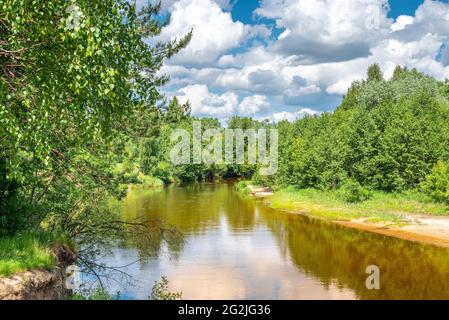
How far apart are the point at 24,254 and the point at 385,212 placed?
45.9 m

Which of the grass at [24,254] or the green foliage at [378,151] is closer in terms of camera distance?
the grass at [24,254]

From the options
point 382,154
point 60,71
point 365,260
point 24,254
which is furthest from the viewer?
point 382,154

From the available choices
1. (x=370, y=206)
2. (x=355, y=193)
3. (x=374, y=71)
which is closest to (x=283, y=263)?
(x=370, y=206)

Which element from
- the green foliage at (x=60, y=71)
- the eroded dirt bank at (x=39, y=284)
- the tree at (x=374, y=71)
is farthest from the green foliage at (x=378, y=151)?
the tree at (x=374, y=71)

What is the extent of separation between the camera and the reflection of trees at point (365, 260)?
29.5 meters

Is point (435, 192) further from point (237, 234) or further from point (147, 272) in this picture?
point (147, 272)

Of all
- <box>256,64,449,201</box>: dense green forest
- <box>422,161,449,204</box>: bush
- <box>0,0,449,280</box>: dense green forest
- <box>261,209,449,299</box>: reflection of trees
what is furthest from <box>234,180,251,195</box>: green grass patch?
<box>261,209,449,299</box>: reflection of trees

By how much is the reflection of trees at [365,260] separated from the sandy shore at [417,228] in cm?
147

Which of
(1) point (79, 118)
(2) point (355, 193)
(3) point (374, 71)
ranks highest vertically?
(3) point (374, 71)

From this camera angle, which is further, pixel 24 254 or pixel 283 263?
pixel 283 263

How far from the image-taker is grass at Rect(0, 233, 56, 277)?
1438 cm

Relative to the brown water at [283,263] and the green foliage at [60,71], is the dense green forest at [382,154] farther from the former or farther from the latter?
the green foliage at [60,71]

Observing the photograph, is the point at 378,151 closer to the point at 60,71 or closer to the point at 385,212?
the point at 385,212

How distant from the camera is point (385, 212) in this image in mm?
54281
